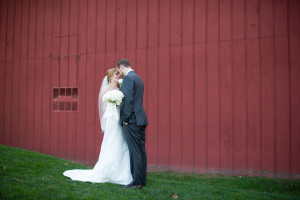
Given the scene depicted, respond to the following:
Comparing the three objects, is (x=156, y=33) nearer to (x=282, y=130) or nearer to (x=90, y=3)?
(x=90, y=3)

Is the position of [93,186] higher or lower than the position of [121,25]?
lower

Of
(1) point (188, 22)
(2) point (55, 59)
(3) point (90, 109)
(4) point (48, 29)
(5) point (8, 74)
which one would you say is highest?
(4) point (48, 29)

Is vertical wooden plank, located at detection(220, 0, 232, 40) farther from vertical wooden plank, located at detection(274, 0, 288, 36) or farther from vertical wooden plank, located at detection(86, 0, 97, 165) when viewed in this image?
vertical wooden plank, located at detection(86, 0, 97, 165)

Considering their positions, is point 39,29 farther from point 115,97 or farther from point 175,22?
point 115,97

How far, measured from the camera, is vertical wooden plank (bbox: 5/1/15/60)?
846 cm

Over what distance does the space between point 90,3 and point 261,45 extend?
4.46 m

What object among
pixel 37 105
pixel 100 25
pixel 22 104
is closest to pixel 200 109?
pixel 100 25

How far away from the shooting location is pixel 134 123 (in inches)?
165

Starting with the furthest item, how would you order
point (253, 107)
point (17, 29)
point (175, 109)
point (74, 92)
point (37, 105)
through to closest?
point (17, 29) → point (37, 105) → point (74, 92) → point (175, 109) → point (253, 107)

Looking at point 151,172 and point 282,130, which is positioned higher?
point 282,130

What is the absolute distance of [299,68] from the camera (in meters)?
5.68

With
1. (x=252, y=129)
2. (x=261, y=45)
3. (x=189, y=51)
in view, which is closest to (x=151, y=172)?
(x=252, y=129)

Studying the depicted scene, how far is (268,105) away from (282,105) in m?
0.26

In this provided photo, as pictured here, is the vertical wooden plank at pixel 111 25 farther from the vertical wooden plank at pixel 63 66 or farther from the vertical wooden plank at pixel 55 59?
the vertical wooden plank at pixel 55 59
